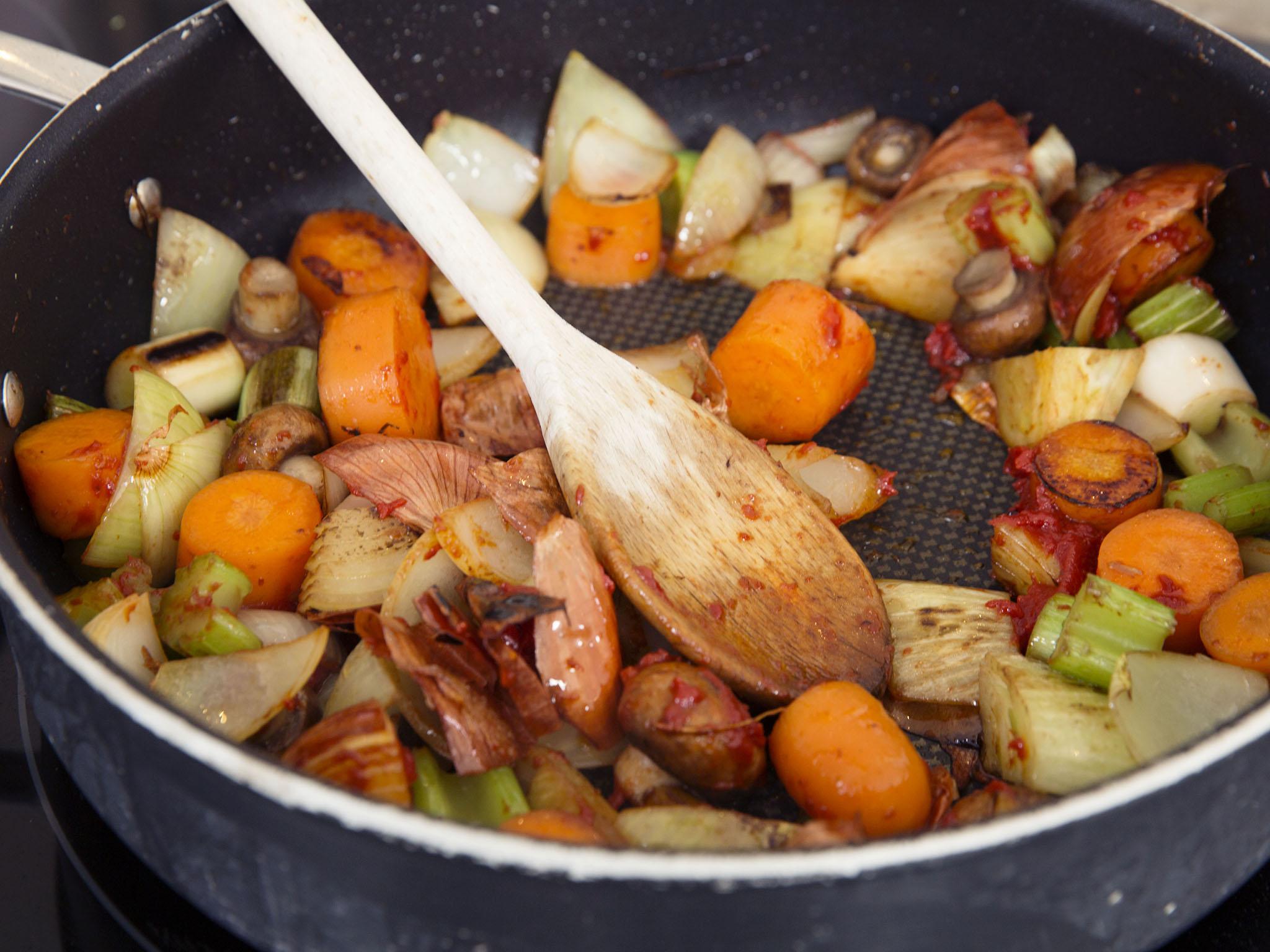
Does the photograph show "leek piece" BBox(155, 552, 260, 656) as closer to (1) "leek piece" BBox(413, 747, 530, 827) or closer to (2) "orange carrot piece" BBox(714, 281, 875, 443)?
(1) "leek piece" BBox(413, 747, 530, 827)

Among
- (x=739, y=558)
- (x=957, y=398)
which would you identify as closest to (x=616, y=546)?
(x=739, y=558)

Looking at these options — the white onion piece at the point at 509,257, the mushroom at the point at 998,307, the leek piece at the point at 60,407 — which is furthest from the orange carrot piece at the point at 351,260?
the mushroom at the point at 998,307

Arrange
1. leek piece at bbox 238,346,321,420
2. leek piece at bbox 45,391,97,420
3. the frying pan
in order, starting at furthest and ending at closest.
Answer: leek piece at bbox 238,346,321,420 → leek piece at bbox 45,391,97,420 → the frying pan

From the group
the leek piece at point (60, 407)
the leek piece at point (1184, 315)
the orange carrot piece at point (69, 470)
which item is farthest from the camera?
the leek piece at point (1184, 315)

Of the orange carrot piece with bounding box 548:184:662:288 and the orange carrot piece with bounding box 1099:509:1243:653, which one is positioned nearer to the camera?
the orange carrot piece with bounding box 1099:509:1243:653

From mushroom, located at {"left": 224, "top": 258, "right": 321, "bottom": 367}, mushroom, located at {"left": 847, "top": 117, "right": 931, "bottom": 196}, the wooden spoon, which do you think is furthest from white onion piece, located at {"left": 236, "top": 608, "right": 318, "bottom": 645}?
mushroom, located at {"left": 847, "top": 117, "right": 931, "bottom": 196}

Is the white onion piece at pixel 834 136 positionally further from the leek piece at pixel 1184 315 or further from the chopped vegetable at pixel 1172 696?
the chopped vegetable at pixel 1172 696
